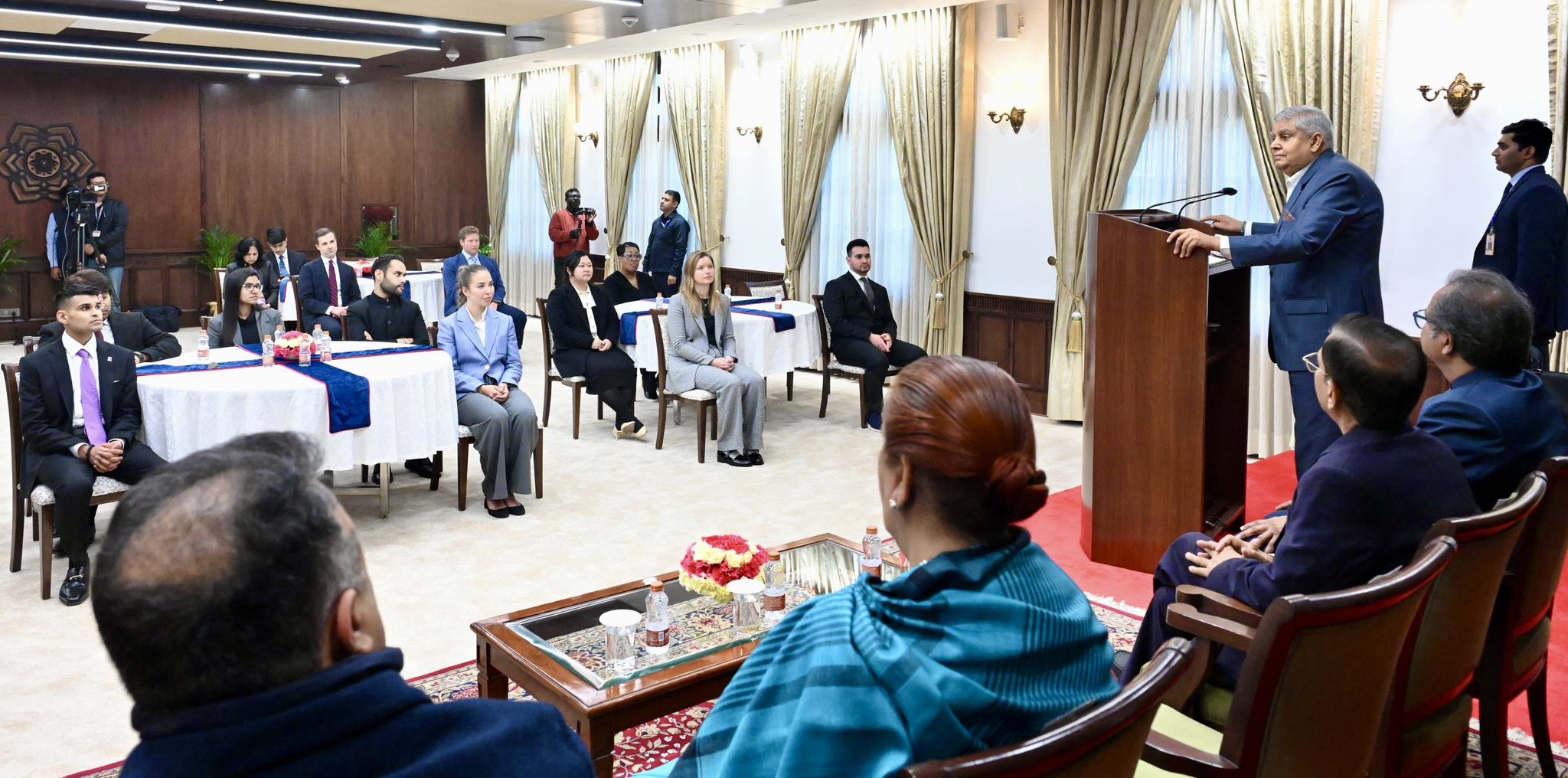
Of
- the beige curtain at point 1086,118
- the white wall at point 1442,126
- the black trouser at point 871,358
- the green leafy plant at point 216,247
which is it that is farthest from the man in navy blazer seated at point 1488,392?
the green leafy plant at point 216,247

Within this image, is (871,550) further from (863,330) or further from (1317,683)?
(863,330)

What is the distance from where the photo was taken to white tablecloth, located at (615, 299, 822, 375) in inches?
309

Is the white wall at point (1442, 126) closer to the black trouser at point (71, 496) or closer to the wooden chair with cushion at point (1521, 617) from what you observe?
the wooden chair with cushion at point (1521, 617)

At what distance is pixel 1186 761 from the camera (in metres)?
2.06

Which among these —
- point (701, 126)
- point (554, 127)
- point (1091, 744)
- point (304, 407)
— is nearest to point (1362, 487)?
point (1091, 744)

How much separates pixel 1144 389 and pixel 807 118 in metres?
6.39

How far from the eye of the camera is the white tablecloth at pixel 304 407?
5184 millimetres

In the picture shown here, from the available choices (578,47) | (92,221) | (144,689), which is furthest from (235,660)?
(92,221)

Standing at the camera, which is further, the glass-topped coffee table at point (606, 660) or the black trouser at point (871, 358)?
the black trouser at point (871, 358)

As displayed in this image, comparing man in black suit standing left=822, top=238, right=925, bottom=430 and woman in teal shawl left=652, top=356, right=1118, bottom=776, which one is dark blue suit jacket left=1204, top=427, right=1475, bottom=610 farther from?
man in black suit standing left=822, top=238, right=925, bottom=430

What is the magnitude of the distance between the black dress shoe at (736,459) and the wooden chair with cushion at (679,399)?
4.4 inches

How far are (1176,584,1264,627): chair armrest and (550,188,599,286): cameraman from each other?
9.70 meters

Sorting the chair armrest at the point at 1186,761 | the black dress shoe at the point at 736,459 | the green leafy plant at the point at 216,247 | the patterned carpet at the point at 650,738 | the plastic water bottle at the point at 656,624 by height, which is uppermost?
the green leafy plant at the point at 216,247

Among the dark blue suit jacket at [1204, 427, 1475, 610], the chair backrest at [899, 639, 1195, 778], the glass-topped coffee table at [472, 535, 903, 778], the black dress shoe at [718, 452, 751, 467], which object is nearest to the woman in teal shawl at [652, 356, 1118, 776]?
the chair backrest at [899, 639, 1195, 778]
